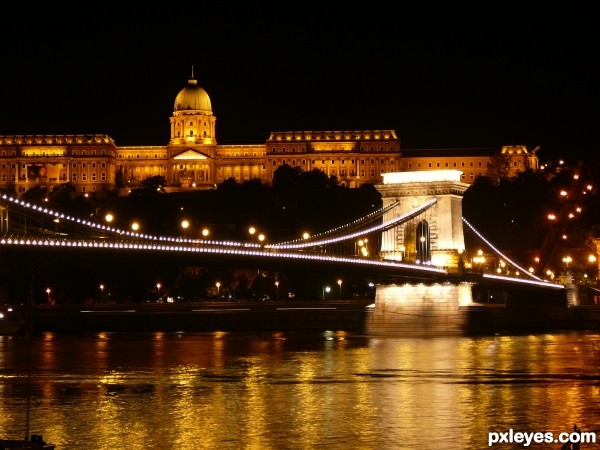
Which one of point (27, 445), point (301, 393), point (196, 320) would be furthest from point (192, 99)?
point (27, 445)

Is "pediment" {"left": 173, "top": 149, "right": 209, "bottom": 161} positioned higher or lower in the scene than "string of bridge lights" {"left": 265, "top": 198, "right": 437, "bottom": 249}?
higher

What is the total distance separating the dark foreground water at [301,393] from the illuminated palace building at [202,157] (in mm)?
110184

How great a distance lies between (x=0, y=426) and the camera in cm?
2722

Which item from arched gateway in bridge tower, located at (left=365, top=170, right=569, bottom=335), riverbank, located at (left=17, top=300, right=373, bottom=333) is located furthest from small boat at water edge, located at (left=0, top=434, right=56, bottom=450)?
riverbank, located at (left=17, top=300, right=373, bottom=333)

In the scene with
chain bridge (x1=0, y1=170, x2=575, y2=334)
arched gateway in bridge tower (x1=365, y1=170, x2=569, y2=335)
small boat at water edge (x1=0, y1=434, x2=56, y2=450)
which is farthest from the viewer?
arched gateway in bridge tower (x1=365, y1=170, x2=569, y2=335)

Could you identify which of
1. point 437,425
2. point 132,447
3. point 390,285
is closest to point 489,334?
point 390,285

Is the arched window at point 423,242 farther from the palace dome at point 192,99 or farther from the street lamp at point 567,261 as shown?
the palace dome at point 192,99

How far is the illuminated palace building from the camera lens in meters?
161

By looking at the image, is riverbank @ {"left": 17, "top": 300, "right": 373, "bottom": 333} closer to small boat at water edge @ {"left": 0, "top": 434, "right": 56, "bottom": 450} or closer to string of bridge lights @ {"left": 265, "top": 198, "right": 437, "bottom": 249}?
string of bridge lights @ {"left": 265, "top": 198, "right": 437, "bottom": 249}

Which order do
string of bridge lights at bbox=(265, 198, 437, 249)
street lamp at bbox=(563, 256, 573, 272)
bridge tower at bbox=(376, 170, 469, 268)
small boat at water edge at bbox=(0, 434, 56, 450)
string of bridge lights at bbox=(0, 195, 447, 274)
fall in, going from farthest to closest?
1. street lamp at bbox=(563, 256, 573, 272)
2. bridge tower at bbox=(376, 170, 469, 268)
3. string of bridge lights at bbox=(265, 198, 437, 249)
4. string of bridge lights at bbox=(0, 195, 447, 274)
5. small boat at water edge at bbox=(0, 434, 56, 450)

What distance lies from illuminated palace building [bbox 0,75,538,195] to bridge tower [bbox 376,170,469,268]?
9888 centimetres

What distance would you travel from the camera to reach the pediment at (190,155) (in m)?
165

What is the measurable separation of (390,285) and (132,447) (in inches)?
1197

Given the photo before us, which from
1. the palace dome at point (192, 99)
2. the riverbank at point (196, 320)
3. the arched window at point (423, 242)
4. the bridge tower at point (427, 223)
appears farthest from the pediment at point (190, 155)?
the arched window at point (423, 242)
